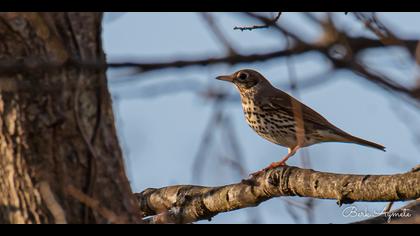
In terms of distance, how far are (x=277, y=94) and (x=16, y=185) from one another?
5216 mm

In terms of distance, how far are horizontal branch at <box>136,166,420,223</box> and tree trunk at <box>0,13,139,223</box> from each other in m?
0.66

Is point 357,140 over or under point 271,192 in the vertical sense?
over

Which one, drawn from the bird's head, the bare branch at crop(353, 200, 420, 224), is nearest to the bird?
the bird's head

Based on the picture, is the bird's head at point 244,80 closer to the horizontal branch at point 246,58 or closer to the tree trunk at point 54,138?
the tree trunk at point 54,138

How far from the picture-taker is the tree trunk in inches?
139

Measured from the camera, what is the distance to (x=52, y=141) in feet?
11.8

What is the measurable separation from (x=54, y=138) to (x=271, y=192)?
6.50 feet

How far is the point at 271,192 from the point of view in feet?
16.7

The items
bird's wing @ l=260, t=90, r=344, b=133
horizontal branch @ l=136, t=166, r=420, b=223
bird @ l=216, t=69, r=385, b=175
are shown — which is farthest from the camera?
bird's wing @ l=260, t=90, r=344, b=133

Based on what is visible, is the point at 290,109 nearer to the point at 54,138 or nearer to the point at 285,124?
the point at 285,124

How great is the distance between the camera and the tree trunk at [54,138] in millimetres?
3531

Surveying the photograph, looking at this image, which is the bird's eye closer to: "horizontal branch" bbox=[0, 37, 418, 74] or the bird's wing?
the bird's wing

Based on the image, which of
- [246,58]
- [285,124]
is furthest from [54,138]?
[285,124]
